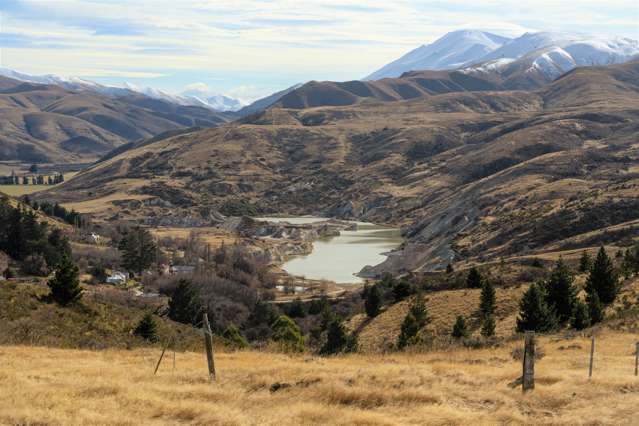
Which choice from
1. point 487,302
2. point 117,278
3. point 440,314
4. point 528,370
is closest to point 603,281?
point 487,302

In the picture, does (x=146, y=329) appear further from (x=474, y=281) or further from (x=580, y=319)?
(x=474, y=281)

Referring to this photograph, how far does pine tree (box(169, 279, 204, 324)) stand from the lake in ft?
153

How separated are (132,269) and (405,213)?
97330mm

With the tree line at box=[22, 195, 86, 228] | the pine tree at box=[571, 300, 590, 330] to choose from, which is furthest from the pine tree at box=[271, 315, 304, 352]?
the tree line at box=[22, 195, 86, 228]

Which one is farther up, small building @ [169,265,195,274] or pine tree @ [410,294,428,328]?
pine tree @ [410,294,428,328]

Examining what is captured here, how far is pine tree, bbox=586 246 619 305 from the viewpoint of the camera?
128ft

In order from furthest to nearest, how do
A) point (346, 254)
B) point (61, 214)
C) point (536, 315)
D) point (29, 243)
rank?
point (61, 214)
point (346, 254)
point (29, 243)
point (536, 315)

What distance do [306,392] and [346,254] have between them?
117602 mm

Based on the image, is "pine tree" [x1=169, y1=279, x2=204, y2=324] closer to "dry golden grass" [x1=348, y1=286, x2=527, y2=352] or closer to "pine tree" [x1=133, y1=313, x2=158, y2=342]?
"dry golden grass" [x1=348, y1=286, x2=527, y2=352]

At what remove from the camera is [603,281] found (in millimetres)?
39375

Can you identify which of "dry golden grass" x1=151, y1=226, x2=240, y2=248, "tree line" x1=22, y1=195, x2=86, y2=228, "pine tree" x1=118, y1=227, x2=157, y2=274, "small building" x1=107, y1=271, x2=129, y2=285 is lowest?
"dry golden grass" x1=151, y1=226, x2=240, y2=248

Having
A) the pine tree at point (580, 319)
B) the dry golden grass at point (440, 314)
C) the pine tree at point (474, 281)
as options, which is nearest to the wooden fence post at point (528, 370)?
the pine tree at point (580, 319)

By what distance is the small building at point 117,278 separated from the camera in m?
85.8

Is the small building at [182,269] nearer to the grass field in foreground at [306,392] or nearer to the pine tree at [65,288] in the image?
the pine tree at [65,288]
